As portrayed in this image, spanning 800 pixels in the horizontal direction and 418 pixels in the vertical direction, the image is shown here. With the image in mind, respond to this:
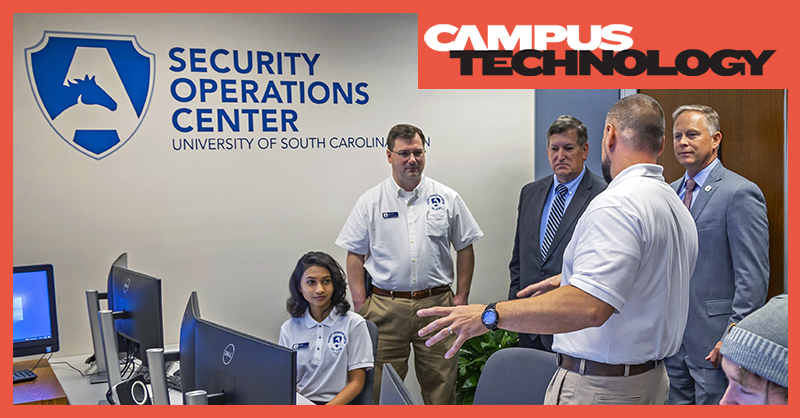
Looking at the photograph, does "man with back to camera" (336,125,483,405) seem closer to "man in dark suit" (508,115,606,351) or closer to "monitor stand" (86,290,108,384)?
"man in dark suit" (508,115,606,351)

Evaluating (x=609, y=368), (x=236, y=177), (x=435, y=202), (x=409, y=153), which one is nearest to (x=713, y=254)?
(x=609, y=368)

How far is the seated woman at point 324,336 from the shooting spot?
2.43 metres

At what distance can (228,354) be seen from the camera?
1512 mm

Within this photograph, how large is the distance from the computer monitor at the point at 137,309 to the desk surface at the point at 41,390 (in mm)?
303

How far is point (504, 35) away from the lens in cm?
317

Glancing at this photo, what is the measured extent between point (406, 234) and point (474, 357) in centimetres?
103

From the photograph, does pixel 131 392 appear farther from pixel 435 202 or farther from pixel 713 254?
pixel 713 254

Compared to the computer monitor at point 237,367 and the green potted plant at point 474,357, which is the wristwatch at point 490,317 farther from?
the green potted plant at point 474,357

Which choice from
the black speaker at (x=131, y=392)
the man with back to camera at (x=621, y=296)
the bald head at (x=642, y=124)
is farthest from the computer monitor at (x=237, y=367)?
the bald head at (x=642, y=124)

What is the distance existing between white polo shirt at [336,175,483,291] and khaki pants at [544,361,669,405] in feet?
5.11

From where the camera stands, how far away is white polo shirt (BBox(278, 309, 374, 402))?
2.43 m

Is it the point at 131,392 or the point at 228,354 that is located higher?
the point at 228,354

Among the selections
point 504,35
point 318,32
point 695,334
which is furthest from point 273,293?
point 695,334

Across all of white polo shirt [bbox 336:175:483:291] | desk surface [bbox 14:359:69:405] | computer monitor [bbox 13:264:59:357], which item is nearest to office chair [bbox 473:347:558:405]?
white polo shirt [bbox 336:175:483:291]
